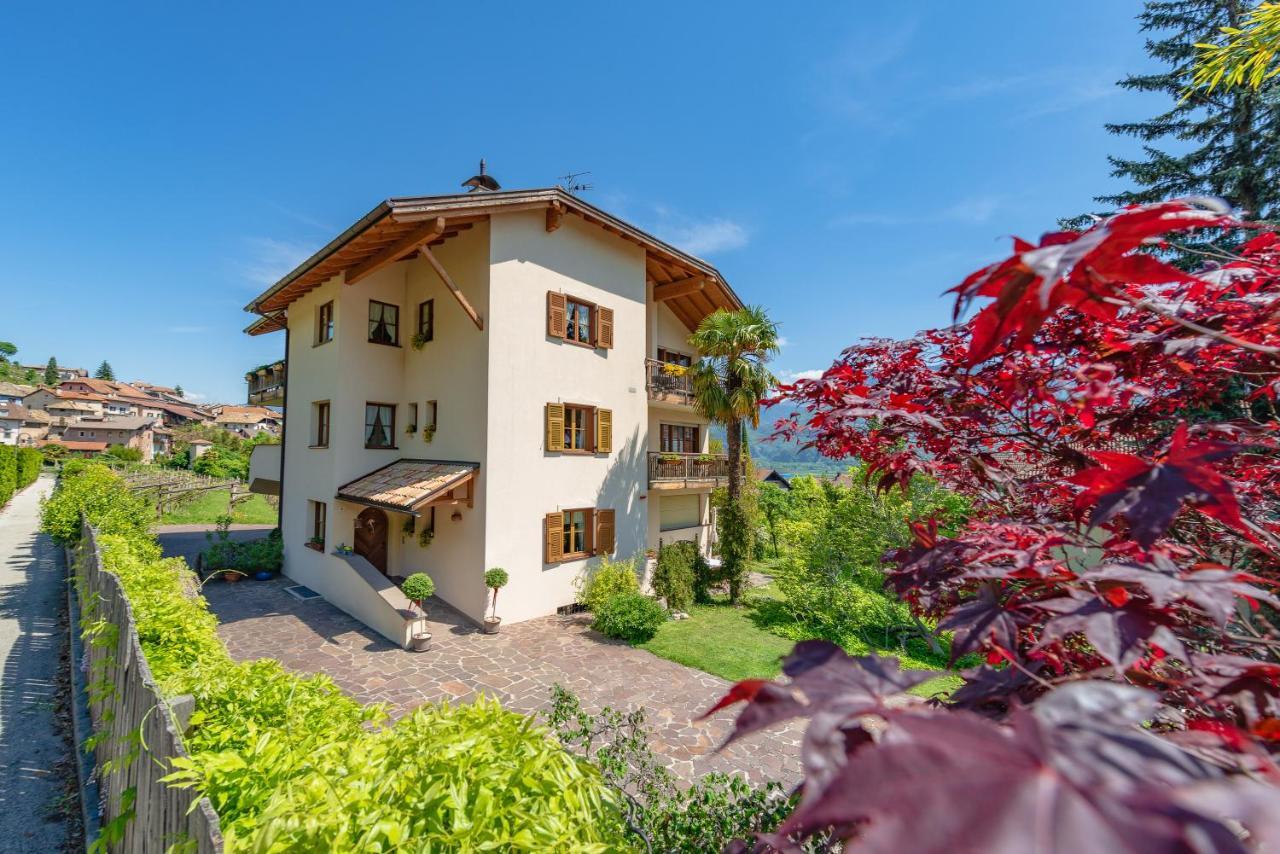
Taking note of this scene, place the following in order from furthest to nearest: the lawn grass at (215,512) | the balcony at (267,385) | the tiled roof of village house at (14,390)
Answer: the tiled roof of village house at (14,390) → the lawn grass at (215,512) → the balcony at (267,385)

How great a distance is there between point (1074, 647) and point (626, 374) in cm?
1289

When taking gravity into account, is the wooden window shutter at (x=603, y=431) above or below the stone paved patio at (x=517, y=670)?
above

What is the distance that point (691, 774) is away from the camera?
627cm

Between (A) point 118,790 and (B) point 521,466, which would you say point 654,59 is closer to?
(B) point 521,466

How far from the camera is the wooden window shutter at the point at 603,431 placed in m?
13.8

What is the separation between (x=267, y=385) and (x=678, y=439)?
14.8m

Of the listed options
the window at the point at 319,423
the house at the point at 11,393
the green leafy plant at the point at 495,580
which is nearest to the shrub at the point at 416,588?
the green leafy plant at the point at 495,580

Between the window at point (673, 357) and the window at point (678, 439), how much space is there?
89.2 inches

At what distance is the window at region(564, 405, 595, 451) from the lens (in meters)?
13.4

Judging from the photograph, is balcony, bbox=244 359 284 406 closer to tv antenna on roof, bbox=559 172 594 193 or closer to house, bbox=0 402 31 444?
tv antenna on roof, bbox=559 172 594 193

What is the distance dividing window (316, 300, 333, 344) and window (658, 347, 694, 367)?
9888 mm

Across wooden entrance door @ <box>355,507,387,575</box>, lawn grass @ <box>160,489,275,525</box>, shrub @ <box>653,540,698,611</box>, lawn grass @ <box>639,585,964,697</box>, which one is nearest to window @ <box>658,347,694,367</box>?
shrub @ <box>653,540,698,611</box>

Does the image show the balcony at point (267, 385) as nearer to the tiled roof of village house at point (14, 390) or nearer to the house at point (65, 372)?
the tiled roof of village house at point (14, 390)

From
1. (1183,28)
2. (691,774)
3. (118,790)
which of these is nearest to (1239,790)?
(118,790)
